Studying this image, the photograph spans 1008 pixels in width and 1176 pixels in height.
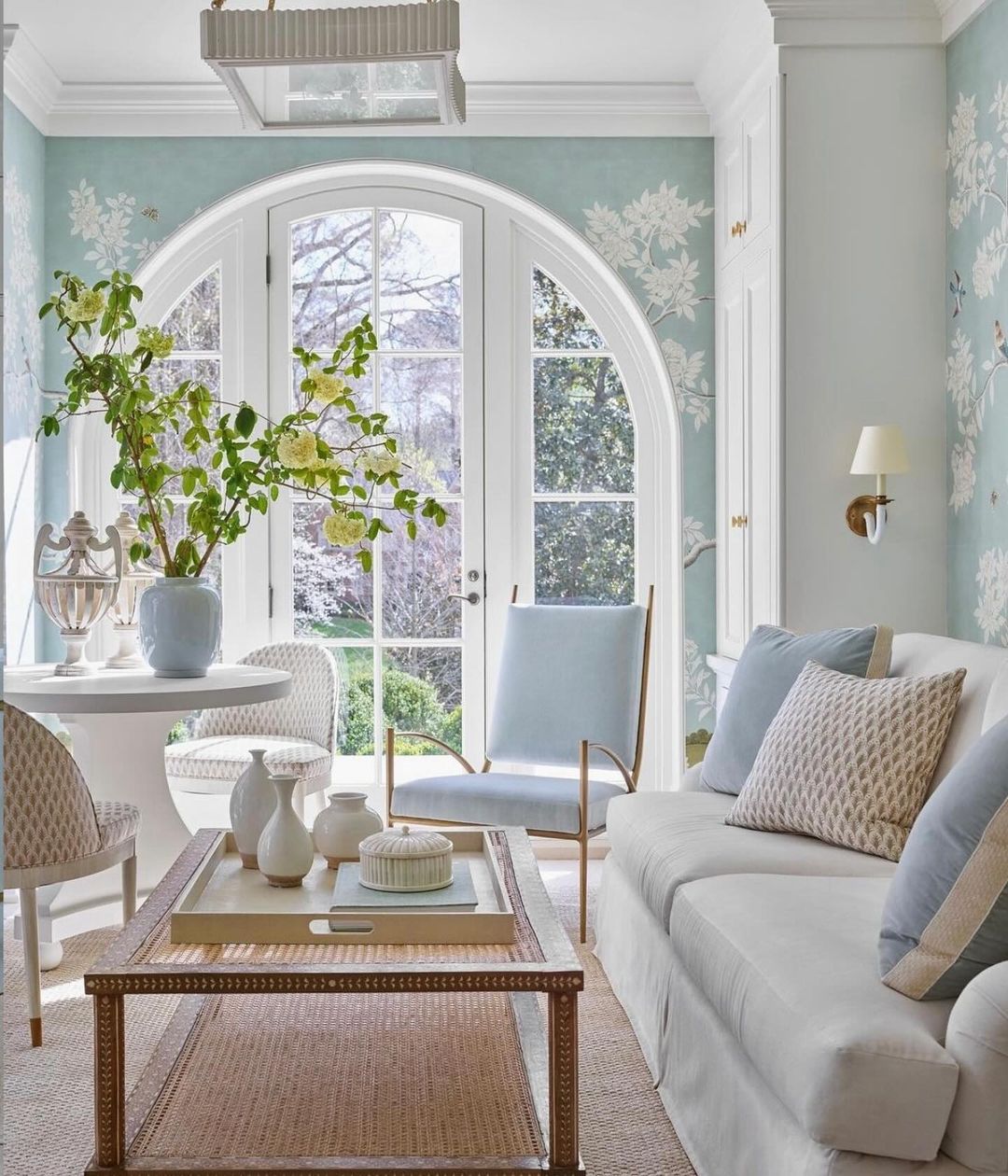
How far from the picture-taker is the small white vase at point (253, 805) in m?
2.36

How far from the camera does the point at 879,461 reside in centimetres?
338

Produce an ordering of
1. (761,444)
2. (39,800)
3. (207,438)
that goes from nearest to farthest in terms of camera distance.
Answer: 1. (39,800)
2. (207,438)
3. (761,444)

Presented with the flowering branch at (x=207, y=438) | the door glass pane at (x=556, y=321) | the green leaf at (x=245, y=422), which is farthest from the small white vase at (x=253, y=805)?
the door glass pane at (x=556, y=321)

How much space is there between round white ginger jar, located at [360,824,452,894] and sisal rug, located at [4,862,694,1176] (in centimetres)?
59

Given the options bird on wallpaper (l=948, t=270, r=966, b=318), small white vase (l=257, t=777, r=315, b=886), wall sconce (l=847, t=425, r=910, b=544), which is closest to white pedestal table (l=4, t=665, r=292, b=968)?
small white vase (l=257, t=777, r=315, b=886)

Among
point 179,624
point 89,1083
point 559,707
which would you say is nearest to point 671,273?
point 559,707

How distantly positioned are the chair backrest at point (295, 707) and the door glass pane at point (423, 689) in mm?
418

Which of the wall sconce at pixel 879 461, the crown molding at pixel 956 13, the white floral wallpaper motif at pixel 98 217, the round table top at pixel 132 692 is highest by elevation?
the crown molding at pixel 956 13

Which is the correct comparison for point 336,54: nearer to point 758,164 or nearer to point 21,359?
point 758,164

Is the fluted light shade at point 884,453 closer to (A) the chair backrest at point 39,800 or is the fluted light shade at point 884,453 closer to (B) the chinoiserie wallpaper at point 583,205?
(B) the chinoiserie wallpaper at point 583,205

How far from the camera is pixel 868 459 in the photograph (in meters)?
3.40

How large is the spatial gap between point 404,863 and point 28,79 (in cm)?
324

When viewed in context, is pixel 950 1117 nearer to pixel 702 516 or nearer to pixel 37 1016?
pixel 37 1016

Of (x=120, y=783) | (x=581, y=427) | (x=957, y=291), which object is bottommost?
(x=120, y=783)
